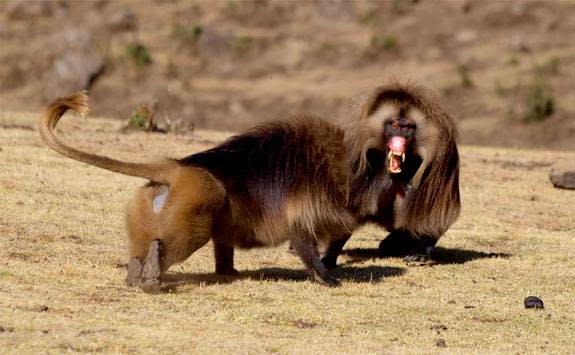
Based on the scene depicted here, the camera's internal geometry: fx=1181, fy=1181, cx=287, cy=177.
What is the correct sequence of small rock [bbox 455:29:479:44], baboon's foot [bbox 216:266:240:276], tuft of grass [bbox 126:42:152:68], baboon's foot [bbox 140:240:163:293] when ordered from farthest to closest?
small rock [bbox 455:29:479:44] → tuft of grass [bbox 126:42:152:68] → baboon's foot [bbox 216:266:240:276] → baboon's foot [bbox 140:240:163:293]

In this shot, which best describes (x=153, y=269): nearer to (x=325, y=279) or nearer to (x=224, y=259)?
(x=224, y=259)

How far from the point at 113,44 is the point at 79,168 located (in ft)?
52.5

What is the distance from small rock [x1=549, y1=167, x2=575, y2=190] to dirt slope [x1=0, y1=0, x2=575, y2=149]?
6.83m

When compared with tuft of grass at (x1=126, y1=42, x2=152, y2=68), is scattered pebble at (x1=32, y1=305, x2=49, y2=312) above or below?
below

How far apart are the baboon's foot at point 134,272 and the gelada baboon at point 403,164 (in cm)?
174

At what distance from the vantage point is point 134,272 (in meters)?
7.88

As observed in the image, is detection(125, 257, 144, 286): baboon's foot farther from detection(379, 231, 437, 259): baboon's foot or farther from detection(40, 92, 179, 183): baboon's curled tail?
detection(379, 231, 437, 259): baboon's foot

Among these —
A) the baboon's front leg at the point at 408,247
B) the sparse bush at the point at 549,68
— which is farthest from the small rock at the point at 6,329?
the sparse bush at the point at 549,68

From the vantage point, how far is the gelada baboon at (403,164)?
882 centimetres

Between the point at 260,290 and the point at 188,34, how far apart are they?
69.1ft

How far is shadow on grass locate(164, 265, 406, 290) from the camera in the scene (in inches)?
329

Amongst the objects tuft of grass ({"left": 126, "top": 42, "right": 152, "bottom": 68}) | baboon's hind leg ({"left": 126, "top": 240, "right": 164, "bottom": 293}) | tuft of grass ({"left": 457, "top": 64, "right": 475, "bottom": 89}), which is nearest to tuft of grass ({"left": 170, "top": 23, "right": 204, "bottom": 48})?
tuft of grass ({"left": 126, "top": 42, "right": 152, "bottom": 68})

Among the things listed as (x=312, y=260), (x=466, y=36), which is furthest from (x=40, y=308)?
(x=466, y=36)

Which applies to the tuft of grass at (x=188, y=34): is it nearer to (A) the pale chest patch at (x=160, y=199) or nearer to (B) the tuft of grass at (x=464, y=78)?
(B) the tuft of grass at (x=464, y=78)
